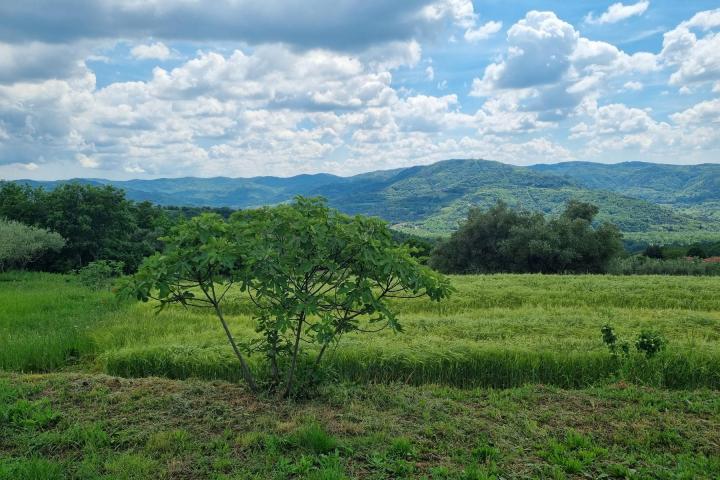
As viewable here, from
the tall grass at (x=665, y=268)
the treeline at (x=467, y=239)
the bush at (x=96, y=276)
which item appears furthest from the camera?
the treeline at (x=467, y=239)

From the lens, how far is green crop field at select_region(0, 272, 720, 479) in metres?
5.40

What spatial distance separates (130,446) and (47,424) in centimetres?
146

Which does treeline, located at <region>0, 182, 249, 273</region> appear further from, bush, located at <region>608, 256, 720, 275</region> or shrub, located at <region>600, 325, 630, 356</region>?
shrub, located at <region>600, 325, 630, 356</region>

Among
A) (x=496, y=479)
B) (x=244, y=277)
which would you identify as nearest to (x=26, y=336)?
(x=244, y=277)

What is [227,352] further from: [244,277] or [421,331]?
[421,331]

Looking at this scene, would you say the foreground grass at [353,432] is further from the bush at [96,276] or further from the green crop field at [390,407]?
the bush at [96,276]

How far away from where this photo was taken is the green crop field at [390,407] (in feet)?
17.7

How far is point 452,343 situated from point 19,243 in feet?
117

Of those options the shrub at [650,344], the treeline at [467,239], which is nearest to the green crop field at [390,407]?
the shrub at [650,344]

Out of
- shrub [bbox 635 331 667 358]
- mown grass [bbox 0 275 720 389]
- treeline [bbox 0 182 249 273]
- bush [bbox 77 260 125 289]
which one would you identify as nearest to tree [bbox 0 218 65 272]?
treeline [bbox 0 182 249 273]

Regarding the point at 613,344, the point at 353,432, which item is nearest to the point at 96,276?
the point at 353,432

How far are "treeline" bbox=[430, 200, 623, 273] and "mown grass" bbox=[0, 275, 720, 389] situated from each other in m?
26.1

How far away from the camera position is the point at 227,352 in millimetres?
9195

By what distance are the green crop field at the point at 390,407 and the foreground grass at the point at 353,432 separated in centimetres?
3
